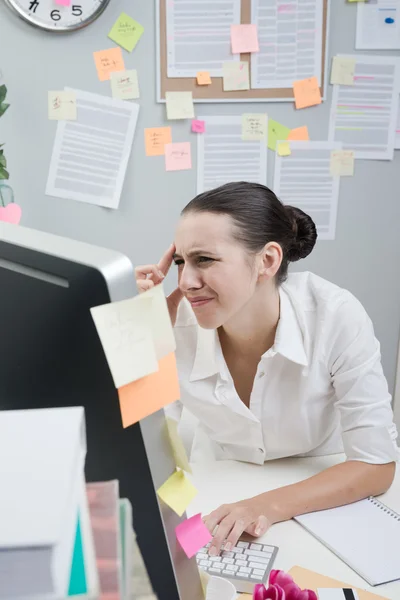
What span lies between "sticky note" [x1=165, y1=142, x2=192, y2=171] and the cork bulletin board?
0.17 metres

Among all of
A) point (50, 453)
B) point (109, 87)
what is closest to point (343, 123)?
point (109, 87)

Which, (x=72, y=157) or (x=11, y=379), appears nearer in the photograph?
(x=11, y=379)

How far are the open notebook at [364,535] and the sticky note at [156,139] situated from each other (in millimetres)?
1630

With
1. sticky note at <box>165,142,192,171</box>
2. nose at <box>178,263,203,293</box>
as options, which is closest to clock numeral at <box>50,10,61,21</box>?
sticky note at <box>165,142,192,171</box>

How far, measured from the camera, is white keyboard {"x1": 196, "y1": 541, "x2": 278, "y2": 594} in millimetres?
962

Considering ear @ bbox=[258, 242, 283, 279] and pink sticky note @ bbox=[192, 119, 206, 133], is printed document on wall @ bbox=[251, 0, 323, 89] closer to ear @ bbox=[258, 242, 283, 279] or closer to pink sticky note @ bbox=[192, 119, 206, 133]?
pink sticky note @ bbox=[192, 119, 206, 133]

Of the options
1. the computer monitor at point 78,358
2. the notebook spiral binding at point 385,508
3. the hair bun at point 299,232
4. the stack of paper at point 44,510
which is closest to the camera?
the stack of paper at point 44,510

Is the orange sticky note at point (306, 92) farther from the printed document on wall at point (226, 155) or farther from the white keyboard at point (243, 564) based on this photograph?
the white keyboard at point (243, 564)

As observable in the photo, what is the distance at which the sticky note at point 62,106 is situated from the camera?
2.41 metres

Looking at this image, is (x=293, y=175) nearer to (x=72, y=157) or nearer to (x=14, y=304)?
(x=72, y=157)

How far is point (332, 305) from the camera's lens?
1432 millimetres

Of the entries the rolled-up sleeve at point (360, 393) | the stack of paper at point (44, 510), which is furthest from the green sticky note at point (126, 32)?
the stack of paper at point (44, 510)

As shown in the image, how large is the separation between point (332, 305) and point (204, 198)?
376mm

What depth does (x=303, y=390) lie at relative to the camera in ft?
4.63
